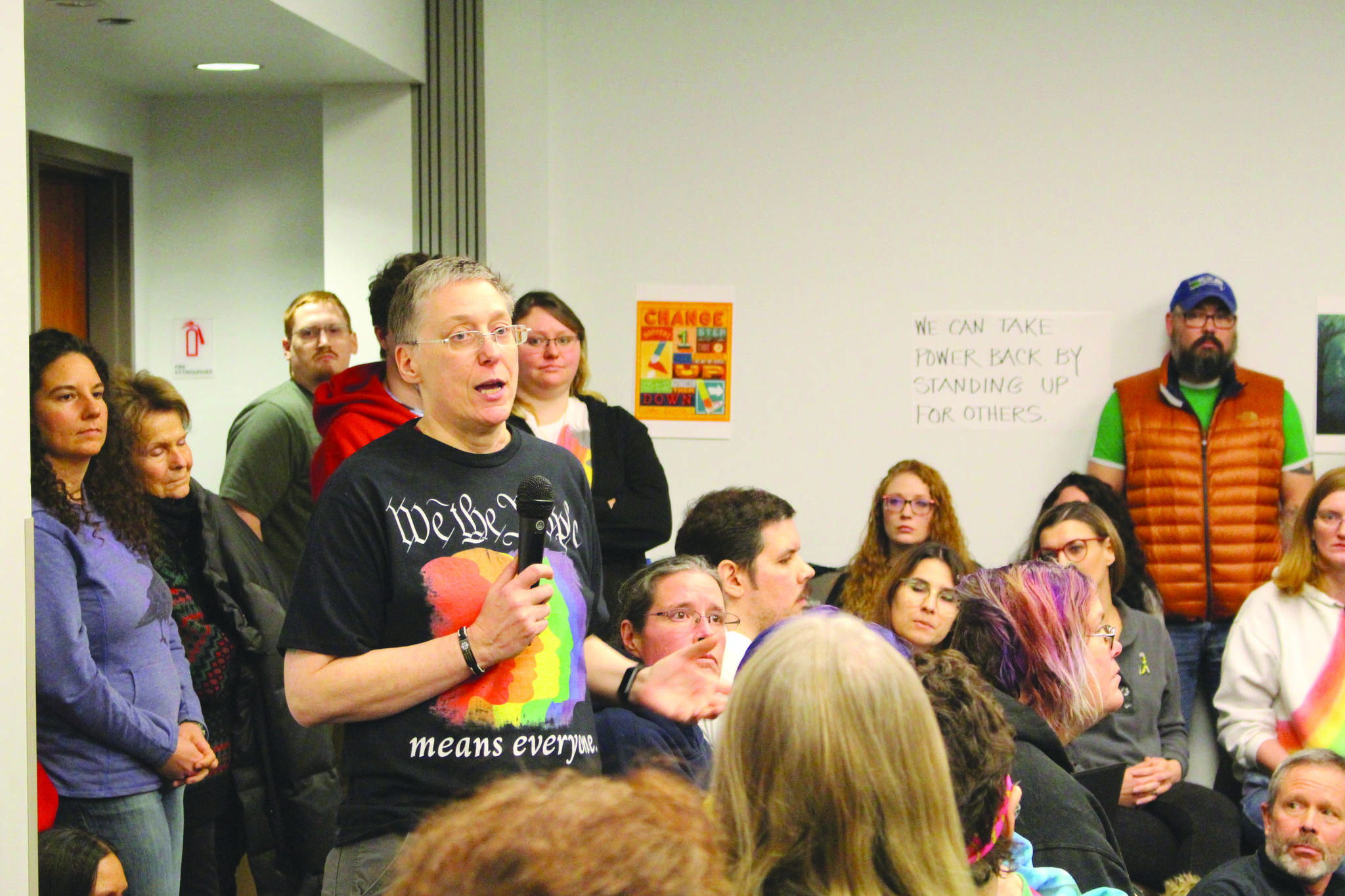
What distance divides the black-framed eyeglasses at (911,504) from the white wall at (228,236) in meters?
2.28

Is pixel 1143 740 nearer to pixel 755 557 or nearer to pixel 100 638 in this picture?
pixel 755 557

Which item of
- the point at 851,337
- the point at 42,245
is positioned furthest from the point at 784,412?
the point at 42,245

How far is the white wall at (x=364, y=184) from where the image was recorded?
14.3 feet

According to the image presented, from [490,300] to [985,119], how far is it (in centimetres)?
339

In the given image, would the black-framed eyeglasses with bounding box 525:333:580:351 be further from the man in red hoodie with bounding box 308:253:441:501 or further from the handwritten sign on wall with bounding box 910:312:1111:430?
the handwritten sign on wall with bounding box 910:312:1111:430

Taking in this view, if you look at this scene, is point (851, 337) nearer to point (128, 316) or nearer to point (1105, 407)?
point (1105, 407)

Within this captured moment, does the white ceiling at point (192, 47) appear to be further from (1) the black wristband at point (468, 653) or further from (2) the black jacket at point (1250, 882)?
(2) the black jacket at point (1250, 882)

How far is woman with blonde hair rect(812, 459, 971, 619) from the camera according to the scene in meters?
3.96

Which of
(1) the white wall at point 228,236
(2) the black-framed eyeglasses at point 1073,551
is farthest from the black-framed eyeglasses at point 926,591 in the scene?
(1) the white wall at point 228,236

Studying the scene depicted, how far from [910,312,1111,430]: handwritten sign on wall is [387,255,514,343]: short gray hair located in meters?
3.14

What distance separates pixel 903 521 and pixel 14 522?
2.64 metres

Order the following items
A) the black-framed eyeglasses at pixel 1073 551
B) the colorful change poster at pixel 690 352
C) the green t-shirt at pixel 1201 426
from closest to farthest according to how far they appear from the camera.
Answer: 1. the black-framed eyeglasses at pixel 1073 551
2. the green t-shirt at pixel 1201 426
3. the colorful change poster at pixel 690 352

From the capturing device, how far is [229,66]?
13.5 feet

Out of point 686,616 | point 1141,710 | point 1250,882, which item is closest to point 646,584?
point 686,616
